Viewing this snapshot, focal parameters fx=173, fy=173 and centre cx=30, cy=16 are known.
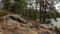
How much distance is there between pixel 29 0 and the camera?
43.6 feet

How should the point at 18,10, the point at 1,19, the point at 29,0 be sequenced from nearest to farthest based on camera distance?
the point at 1,19, the point at 18,10, the point at 29,0

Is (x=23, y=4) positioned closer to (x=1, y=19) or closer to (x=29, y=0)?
(x=29, y=0)

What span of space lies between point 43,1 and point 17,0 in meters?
1.96

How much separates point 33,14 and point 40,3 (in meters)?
0.99

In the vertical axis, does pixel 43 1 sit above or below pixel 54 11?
above

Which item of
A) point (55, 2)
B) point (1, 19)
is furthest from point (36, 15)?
point (1, 19)

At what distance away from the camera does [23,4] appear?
11.5m

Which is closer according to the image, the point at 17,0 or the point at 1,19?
the point at 1,19

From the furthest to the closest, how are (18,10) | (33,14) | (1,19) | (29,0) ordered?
(29,0)
(33,14)
(18,10)
(1,19)

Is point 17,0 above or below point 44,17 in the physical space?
above

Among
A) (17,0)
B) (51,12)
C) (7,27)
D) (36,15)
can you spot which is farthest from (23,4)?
(7,27)

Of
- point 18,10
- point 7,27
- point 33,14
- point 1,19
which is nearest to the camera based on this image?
point 7,27

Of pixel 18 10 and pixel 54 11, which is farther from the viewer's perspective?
pixel 54 11

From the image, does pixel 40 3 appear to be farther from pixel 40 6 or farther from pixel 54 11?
pixel 54 11
